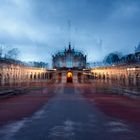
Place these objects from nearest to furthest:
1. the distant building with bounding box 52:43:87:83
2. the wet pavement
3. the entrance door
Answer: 1. the wet pavement
2. the entrance door
3. the distant building with bounding box 52:43:87:83

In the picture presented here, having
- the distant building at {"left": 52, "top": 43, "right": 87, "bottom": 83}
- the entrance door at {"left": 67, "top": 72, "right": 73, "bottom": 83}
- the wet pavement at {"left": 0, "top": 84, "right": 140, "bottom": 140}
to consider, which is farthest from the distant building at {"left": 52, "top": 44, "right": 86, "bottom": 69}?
the wet pavement at {"left": 0, "top": 84, "right": 140, "bottom": 140}

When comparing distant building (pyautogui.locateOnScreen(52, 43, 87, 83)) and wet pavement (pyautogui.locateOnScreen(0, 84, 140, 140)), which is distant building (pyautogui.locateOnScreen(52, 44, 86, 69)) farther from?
wet pavement (pyautogui.locateOnScreen(0, 84, 140, 140))

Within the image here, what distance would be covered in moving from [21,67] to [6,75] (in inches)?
624

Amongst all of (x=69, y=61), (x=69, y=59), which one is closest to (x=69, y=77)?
(x=69, y=61)

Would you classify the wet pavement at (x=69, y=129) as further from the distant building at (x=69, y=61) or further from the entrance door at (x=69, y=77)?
the distant building at (x=69, y=61)

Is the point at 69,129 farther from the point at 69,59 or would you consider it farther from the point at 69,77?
the point at 69,59

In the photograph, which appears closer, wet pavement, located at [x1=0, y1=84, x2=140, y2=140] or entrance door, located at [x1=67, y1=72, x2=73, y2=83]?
wet pavement, located at [x1=0, y1=84, x2=140, y2=140]

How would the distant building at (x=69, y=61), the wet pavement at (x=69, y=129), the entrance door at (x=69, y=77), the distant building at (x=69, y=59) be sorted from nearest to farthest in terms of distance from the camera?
the wet pavement at (x=69, y=129) < the entrance door at (x=69, y=77) < the distant building at (x=69, y=61) < the distant building at (x=69, y=59)

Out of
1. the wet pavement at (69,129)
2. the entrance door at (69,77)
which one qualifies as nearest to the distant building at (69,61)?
the entrance door at (69,77)

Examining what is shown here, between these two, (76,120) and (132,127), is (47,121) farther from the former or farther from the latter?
(132,127)

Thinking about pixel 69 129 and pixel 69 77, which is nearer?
pixel 69 129

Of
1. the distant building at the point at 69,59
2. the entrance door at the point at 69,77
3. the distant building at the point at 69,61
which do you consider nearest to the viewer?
the entrance door at the point at 69,77

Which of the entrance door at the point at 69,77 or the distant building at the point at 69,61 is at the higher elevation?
the distant building at the point at 69,61

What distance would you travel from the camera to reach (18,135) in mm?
15039
